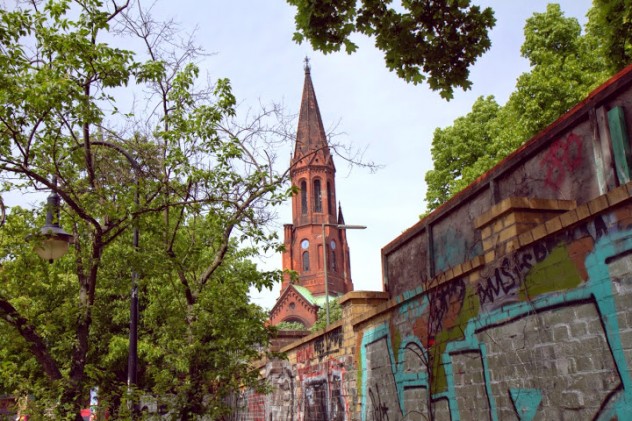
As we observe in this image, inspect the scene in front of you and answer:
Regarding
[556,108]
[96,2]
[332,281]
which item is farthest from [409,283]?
[332,281]

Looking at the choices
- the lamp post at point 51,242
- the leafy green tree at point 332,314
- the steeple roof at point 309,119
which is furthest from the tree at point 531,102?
the steeple roof at point 309,119

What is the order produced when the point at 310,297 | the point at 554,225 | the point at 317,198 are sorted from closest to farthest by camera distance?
1. the point at 554,225
2. the point at 310,297
3. the point at 317,198

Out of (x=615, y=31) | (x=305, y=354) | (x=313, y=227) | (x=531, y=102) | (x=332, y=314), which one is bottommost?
(x=305, y=354)

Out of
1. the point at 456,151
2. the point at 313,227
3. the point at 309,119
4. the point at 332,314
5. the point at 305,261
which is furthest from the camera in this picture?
the point at 305,261

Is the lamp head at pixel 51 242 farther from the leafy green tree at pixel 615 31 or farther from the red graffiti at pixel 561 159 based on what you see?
the leafy green tree at pixel 615 31

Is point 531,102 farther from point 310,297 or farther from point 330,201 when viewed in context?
point 330,201

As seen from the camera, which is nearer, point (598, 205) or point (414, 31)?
point (598, 205)

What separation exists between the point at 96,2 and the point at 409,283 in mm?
5778

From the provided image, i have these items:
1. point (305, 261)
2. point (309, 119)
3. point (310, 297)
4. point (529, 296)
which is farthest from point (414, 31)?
point (305, 261)

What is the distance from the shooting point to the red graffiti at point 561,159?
5.28 metres

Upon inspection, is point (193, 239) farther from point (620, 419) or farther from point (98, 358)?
point (98, 358)

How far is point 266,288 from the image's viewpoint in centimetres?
1006

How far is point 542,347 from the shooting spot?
455 cm

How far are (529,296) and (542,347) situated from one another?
0.42 meters
